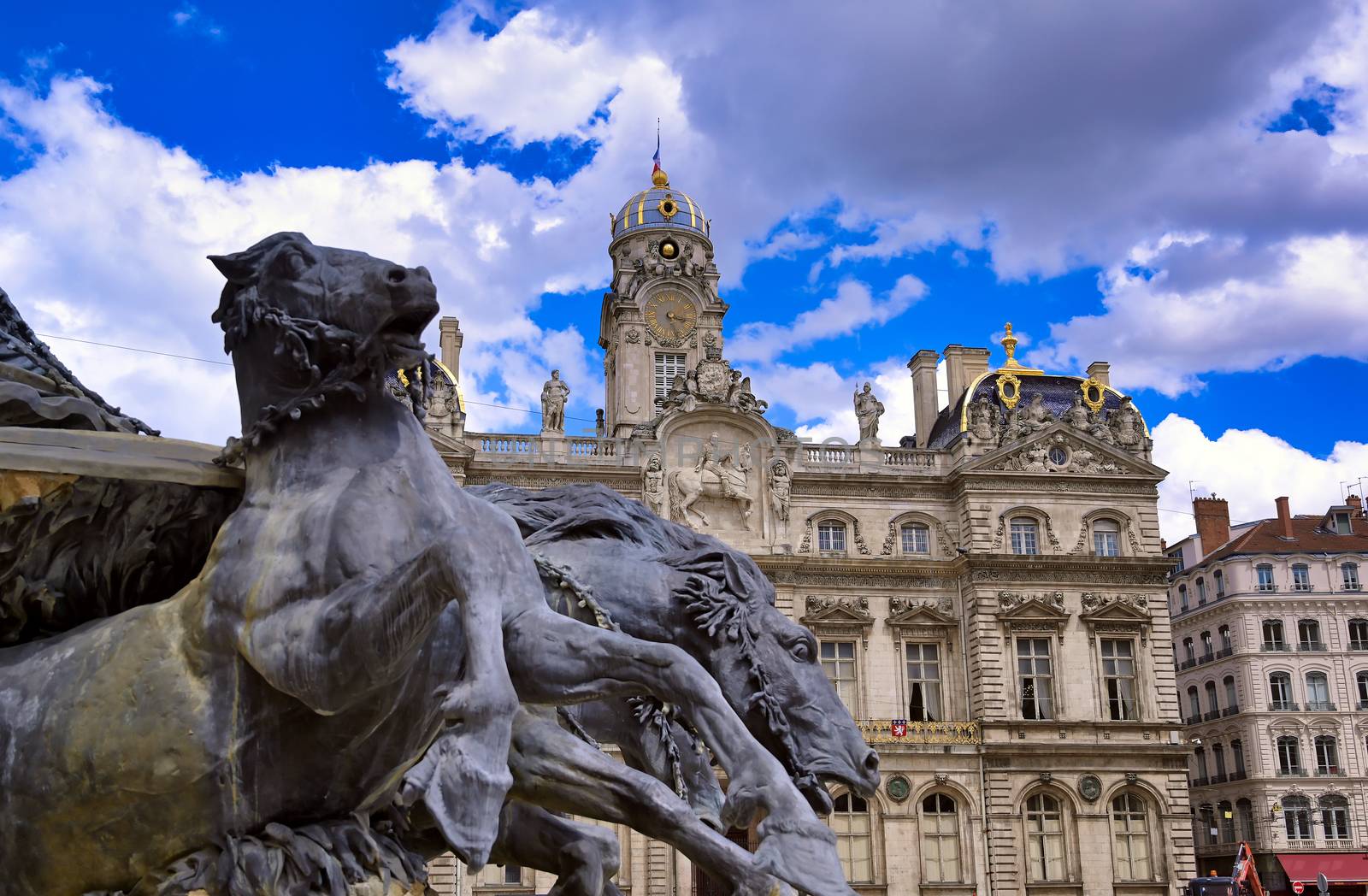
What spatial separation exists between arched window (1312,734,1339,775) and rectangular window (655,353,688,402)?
2609 centimetres

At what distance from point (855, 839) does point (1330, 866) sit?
20.6 meters

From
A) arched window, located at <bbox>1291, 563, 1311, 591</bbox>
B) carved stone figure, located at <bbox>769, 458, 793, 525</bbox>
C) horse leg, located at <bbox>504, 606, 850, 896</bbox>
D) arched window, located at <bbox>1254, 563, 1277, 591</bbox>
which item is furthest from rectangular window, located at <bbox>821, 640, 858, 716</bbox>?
horse leg, located at <bbox>504, 606, 850, 896</bbox>

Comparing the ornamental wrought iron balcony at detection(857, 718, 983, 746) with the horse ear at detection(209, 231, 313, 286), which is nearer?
the horse ear at detection(209, 231, 313, 286)

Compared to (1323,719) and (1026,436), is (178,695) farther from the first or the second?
(1323,719)

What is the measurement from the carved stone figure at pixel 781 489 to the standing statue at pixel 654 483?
284cm

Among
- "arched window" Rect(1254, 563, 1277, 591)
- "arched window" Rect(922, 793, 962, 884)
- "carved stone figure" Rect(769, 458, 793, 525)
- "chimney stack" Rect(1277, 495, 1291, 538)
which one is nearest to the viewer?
"arched window" Rect(922, 793, 962, 884)

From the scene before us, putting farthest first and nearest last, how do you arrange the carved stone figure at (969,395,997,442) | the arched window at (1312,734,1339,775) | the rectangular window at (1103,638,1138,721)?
the arched window at (1312,734,1339,775)
the carved stone figure at (969,395,997,442)
the rectangular window at (1103,638,1138,721)

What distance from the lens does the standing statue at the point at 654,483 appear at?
3444 centimetres

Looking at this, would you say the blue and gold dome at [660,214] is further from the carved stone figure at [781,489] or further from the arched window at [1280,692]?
the arched window at [1280,692]

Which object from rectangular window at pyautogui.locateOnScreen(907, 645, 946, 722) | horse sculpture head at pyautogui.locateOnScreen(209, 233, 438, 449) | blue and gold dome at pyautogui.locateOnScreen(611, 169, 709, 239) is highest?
blue and gold dome at pyautogui.locateOnScreen(611, 169, 709, 239)

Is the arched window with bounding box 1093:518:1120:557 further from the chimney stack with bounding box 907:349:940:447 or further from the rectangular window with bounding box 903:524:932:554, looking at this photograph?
the chimney stack with bounding box 907:349:940:447

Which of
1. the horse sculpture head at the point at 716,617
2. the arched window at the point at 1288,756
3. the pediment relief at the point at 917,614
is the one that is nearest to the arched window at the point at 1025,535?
the pediment relief at the point at 917,614

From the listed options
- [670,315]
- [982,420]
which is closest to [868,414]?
[982,420]

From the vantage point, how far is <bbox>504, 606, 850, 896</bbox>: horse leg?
4293 millimetres
